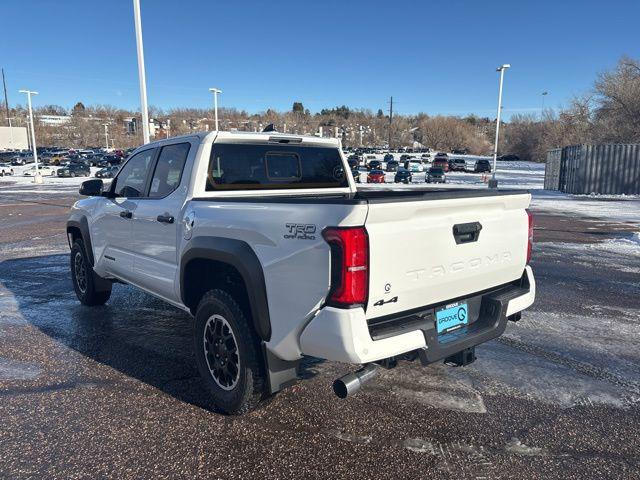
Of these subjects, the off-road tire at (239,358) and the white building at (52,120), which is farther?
the white building at (52,120)

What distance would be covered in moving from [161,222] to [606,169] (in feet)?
93.6

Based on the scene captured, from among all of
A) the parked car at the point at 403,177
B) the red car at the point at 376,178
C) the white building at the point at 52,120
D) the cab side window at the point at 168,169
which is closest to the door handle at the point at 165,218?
the cab side window at the point at 168,169

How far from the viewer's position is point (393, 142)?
144625 mm

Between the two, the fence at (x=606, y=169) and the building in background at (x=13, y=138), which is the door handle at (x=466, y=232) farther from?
the building in background at (x=13, y=138)

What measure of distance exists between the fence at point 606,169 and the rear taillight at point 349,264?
2833 centimetres

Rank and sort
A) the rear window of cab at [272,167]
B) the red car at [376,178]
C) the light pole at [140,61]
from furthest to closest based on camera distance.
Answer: the red car at [376,178], the light pole at [140,61], the rear window of cab at [272,167]

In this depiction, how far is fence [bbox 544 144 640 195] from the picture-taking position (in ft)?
85.4

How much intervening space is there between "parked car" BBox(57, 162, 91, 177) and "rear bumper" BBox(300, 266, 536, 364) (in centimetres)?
5058

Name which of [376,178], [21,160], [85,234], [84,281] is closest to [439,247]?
[85,234]

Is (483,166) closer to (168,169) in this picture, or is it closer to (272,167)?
(272,167)

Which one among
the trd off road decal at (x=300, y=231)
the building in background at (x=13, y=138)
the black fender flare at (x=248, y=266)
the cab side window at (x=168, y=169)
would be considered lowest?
the black fender flare at (x=248, y=266)

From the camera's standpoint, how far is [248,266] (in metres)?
2.98

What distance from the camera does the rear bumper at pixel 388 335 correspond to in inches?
99.1

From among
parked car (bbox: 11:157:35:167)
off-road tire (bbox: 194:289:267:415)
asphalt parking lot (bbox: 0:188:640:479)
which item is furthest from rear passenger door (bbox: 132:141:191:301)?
parked car (bbox: 11:157:35:167)
